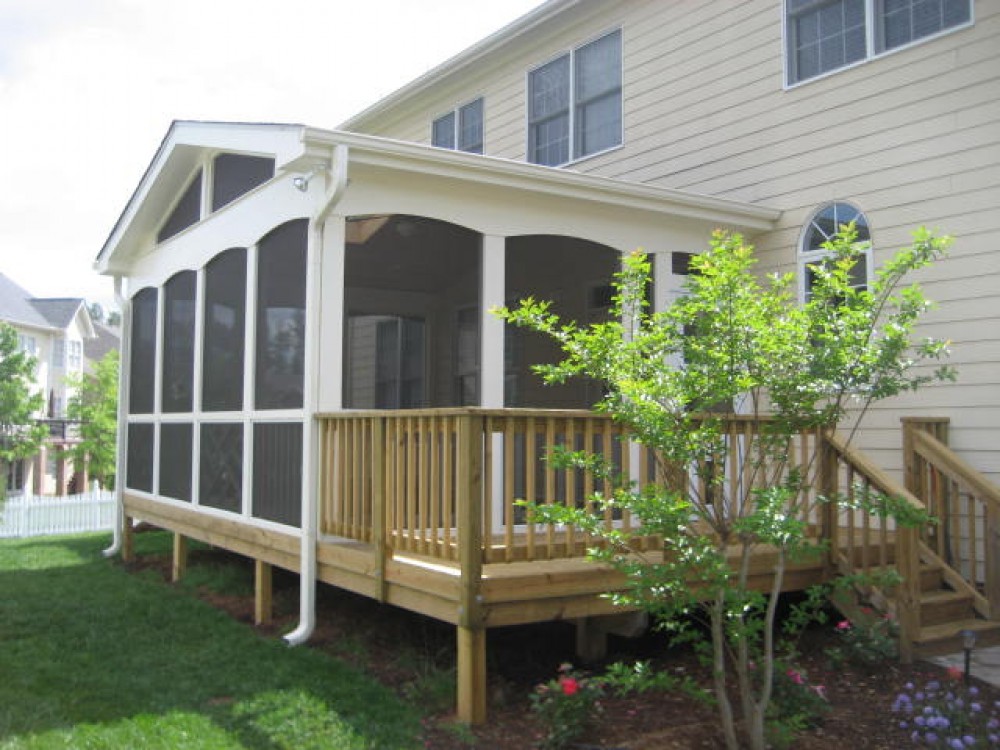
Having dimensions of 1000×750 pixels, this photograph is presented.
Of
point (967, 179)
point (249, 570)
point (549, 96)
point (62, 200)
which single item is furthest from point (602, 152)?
point (62, 200)

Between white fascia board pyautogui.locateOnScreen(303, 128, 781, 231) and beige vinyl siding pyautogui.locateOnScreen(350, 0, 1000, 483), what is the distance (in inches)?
27.7

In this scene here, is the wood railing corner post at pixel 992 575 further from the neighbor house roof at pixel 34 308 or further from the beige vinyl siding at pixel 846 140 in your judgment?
the neighbor house roof at pixel 34 308

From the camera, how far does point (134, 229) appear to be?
9.55 metres

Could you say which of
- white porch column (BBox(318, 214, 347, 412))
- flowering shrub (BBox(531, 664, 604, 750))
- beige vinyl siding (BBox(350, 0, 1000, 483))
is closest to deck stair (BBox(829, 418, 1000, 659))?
beige vinyl siding (BBox(350, 0, 1000, 483))

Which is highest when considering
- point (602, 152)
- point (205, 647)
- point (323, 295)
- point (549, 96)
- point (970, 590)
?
point (549, 96)

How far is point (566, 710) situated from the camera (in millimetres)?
4105

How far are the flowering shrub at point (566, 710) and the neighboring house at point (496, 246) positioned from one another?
17.9 inches

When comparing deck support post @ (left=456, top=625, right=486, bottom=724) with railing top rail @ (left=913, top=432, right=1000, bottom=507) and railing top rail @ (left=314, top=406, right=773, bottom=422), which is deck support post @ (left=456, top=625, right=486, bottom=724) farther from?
railing top rail @ (left=913, top=432, right=1000, bottom=507)

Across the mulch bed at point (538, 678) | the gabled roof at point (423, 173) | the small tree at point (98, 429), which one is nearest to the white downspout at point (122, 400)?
the gabled roof at point (423, 173)

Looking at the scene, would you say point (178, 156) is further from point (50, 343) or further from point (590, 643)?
point (50, 343)

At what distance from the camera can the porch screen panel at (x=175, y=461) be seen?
8.29 meters

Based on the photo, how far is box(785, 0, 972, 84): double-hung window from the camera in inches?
268

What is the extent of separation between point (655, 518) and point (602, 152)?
6.71 m

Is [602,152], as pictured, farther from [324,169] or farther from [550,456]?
[550,456]
